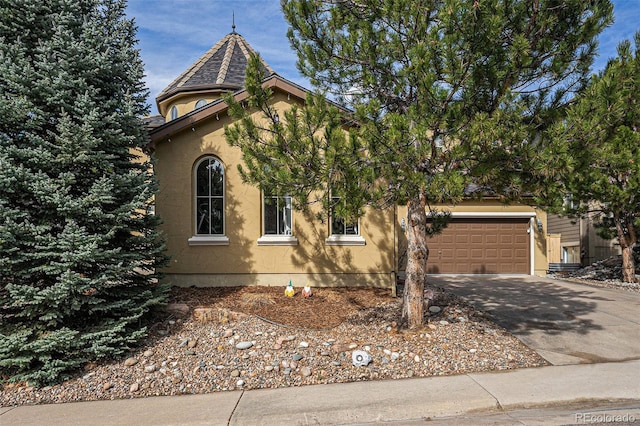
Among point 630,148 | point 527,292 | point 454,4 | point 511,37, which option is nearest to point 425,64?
point 454,4

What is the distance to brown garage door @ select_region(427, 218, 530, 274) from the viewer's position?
14992mm

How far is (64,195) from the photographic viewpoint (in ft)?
20.3

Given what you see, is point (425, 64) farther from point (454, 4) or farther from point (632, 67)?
point (632, 67)

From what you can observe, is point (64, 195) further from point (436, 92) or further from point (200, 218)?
point (436, 92)

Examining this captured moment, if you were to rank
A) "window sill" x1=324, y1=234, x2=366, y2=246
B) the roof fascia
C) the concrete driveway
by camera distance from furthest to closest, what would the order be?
"window sill" x1=324, y1=234, x2=366, y2=246, the roof fascia, the concrete driveway

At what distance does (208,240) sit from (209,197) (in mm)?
1098

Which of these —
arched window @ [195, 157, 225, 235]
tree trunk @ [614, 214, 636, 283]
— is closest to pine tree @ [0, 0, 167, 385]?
arched window @ [195, 157, 225, 235]

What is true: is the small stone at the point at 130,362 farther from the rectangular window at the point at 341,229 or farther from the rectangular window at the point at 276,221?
the rectangular window at the point at 341,229

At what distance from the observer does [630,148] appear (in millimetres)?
8992

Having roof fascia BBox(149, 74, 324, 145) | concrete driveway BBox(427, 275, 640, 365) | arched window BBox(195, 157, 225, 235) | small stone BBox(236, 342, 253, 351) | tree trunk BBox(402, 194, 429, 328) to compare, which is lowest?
concrete driveway BBox(427, 275, 640, 365)

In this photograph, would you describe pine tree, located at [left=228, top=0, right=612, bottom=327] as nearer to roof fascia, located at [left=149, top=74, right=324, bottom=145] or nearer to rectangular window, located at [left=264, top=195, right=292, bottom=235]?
roof fascia, located at [left=149, top=74, right=324, bottom=145]

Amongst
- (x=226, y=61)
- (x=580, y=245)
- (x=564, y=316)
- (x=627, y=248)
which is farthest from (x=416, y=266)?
(x=580, y=245)

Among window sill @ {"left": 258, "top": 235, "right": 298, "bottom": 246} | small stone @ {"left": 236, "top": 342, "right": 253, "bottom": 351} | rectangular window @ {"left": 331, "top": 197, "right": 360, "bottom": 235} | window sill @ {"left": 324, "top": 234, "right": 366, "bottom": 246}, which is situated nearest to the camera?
small stone @ {"left": 236, "top": 342, "right": 253, "bottom": 351}

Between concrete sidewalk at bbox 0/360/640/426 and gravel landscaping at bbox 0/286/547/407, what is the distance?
10.1 inches
